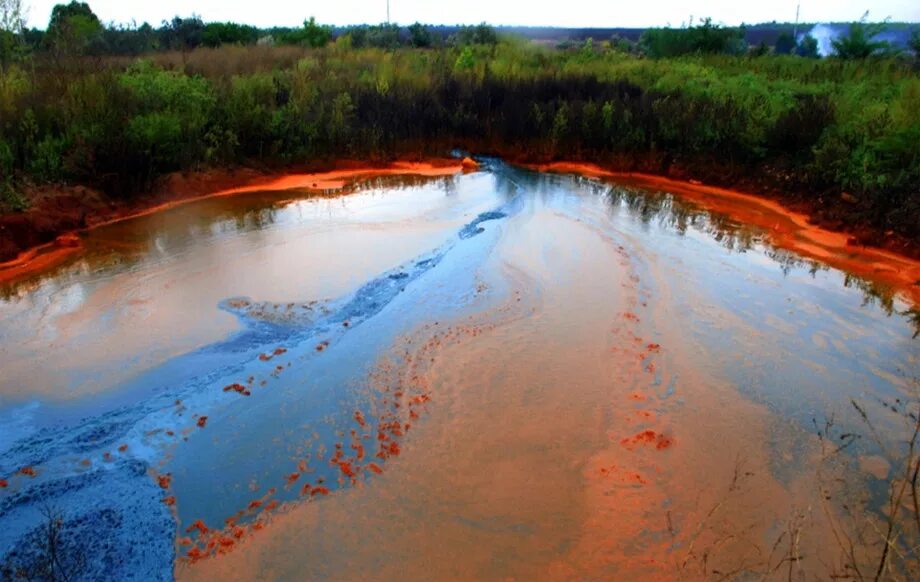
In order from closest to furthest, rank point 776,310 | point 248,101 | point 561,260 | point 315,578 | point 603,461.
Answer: point 315,578, point 603,461, point 776,310, point 561,260, point 248,101

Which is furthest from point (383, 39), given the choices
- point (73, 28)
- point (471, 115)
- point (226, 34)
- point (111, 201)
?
point (111, 201)

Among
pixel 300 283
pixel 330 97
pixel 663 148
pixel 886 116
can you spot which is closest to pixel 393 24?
Result: pixel 330 97

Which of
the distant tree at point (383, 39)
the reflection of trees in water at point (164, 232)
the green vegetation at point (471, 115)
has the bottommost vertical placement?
the reflection of trees in water at point (164, 232)

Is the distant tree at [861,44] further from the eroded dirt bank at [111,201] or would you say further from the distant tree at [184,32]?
the distant tree at [184,32]

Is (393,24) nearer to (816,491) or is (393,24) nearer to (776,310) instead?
(776,310)

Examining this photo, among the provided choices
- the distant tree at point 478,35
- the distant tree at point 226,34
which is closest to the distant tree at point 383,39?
the distant tree at point 478,35

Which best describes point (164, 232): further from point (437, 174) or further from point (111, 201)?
point (437, 174)

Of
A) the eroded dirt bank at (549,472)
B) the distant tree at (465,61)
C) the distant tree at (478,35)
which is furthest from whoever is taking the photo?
the distant tree at (478,35)
